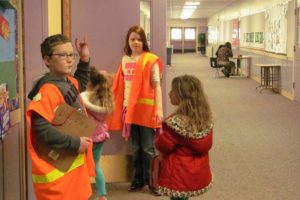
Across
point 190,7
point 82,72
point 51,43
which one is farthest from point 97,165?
point 190,7

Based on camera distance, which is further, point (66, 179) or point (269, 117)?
point (269, 117)

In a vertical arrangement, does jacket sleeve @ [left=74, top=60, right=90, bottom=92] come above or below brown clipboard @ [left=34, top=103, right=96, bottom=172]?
above

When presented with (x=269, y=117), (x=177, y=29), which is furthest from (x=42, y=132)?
(x=177, y=29)

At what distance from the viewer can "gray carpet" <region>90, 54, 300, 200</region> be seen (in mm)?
4125

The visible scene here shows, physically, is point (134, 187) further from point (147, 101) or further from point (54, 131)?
point (54, 131)

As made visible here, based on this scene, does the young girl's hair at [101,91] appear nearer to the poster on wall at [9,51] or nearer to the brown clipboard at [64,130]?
the poster on wall at [9,51]

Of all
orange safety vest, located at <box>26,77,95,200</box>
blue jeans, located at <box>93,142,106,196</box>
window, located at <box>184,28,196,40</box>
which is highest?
window, located at <box>184,28,196,40</box>

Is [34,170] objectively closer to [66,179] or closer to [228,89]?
[66,179]

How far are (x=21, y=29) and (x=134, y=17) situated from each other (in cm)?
145

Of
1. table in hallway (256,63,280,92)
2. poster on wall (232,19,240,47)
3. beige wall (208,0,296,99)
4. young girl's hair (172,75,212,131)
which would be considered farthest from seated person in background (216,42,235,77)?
young girl's hair (172,75,212,131)

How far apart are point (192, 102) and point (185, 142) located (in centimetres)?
24

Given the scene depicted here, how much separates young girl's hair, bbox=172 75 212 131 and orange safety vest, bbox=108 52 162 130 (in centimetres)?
93

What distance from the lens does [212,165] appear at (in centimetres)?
504

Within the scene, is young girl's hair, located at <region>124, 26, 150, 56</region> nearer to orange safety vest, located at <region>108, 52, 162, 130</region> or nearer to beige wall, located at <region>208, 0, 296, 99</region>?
orange safety vest, located at <region>108, 52, 162, 130</region>
